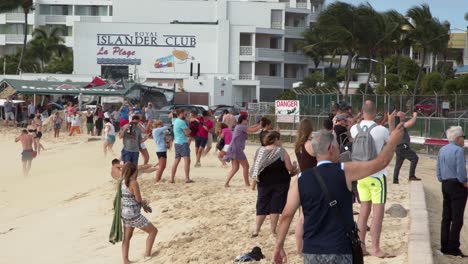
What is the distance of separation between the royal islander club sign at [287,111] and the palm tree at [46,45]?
5396 cm

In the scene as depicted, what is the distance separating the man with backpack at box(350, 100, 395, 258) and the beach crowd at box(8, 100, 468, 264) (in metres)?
0.01

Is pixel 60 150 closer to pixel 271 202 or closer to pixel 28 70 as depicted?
pixel 271 202

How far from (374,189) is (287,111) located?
26.1 m

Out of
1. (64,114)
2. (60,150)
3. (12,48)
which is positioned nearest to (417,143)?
(60,150)

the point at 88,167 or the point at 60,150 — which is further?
the point at 60,150

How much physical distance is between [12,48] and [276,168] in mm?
Result: 85961

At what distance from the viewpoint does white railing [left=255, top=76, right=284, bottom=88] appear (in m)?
74.4

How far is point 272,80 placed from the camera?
75.2m

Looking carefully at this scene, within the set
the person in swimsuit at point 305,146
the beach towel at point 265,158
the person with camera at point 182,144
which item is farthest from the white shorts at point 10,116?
the person in swimsuit at point 305,146

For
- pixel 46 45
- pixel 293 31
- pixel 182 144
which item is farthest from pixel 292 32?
pixel 182 144

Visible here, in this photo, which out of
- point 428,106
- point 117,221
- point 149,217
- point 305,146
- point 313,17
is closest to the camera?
point 305,146

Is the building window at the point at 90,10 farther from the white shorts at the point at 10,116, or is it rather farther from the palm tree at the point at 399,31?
the white shorts at the point at 10,116

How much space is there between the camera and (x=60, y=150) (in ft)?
106

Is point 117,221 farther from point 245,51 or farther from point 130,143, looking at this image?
point 245,51
